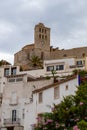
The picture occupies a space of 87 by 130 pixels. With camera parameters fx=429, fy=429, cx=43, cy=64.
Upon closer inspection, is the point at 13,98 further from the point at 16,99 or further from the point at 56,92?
the point at 56,92

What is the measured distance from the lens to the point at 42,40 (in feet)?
433

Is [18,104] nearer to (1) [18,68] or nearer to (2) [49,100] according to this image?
(2) [49,100]

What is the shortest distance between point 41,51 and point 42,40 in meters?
6.61

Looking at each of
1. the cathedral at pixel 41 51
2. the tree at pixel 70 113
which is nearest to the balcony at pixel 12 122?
the tree at pixel 70 113

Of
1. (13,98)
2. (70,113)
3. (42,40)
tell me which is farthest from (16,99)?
(42,40)

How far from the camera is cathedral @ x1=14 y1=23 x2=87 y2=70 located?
123 meters

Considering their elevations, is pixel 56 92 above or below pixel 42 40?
below

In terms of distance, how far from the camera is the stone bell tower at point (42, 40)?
125938 millimetres

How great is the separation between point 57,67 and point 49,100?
4815 centimetres

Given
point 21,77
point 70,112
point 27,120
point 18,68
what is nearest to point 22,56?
point 18,68

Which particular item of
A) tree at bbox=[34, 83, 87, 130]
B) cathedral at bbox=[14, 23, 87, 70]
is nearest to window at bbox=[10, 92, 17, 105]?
tree at bbox=[34, 83, 87, 130]

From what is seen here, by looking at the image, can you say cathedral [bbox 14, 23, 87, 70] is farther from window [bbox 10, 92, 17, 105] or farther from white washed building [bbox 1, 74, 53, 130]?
window [bbox 10, 92, 17, 105]

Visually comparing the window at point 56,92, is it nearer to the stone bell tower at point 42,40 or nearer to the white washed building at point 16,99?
the white washed building at point 16,99

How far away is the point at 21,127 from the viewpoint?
68125 millimetres
